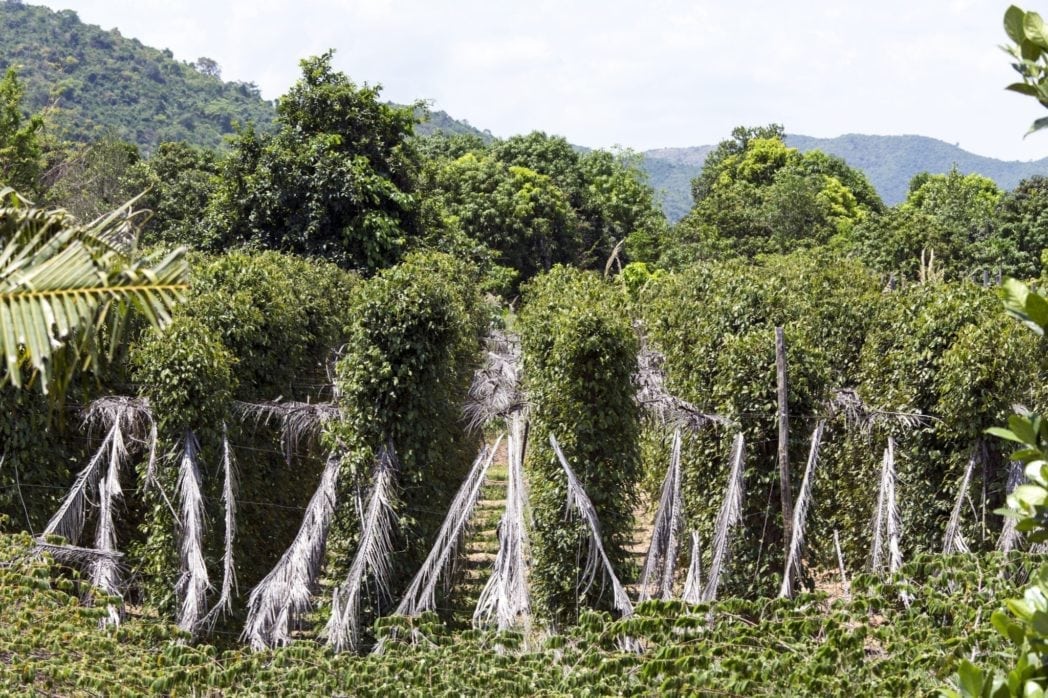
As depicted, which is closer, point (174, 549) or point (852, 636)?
point (852, 636)

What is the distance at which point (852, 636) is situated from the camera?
25.6ft

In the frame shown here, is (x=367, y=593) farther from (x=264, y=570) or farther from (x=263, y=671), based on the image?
(x=263, y=671)

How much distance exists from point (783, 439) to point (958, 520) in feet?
6.44

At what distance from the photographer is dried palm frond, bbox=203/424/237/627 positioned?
12.6m

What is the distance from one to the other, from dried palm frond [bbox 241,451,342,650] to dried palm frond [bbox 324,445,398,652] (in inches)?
14.7

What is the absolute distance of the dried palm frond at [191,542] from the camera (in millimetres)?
12492

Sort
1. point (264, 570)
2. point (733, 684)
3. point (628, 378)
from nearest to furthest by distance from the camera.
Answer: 1. point (733, 684)
2. point (628, 378)
3. point (264, 570)

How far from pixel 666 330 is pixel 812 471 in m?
4.81

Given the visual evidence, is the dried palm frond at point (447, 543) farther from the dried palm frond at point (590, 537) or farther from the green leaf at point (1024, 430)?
the green leaf at point (1024, 430)

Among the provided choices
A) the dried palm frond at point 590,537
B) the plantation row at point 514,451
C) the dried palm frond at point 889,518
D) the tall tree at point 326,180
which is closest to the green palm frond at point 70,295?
the plantation row at point 514,451

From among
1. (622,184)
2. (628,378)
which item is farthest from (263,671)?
(622,184)

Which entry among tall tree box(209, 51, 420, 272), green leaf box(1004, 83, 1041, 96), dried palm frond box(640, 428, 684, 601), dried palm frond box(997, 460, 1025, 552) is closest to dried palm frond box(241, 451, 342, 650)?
dried palm frond box(640, 428, 684, 601)

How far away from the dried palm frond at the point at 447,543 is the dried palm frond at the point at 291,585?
1.01m

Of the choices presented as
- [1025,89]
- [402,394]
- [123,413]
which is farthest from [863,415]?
[1025,89]
